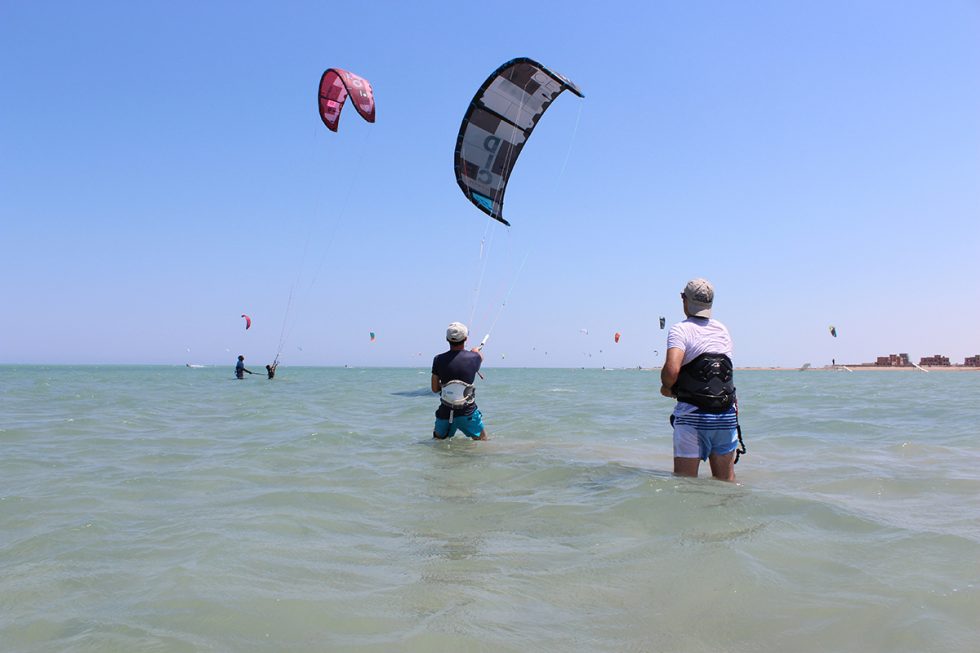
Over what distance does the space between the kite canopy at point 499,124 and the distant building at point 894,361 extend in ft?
386

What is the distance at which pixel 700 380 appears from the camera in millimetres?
5160

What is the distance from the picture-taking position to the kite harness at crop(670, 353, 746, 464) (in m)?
5.15

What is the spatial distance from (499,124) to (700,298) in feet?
24.3

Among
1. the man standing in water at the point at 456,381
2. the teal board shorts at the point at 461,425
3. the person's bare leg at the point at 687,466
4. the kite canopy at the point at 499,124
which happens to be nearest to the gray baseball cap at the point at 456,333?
the man standing in water at the point at 456,381

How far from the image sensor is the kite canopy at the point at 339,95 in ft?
49.6

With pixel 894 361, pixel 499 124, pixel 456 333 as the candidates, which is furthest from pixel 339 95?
pixel 894 361

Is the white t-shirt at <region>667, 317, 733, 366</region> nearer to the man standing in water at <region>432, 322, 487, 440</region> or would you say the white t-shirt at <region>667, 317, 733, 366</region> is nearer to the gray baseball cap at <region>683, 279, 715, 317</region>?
the gray baseball cap at <region>683, 279, 715, 317</region>

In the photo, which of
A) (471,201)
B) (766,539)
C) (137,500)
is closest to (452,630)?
(766,539)

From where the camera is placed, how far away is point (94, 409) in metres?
14.6

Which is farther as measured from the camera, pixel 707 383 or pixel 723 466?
pixel 723 466

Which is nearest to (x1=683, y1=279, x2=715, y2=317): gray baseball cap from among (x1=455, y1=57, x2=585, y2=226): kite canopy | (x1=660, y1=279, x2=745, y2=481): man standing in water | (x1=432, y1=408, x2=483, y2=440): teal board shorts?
(x1=660, y1=279, x2=745, y2=481): man standing in water

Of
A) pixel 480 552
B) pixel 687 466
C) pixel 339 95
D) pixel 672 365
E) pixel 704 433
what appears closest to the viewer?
pixel 480 552

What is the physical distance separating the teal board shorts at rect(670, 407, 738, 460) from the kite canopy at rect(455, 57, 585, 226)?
22.6 feet

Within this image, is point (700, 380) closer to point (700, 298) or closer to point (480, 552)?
point (700, 298)
